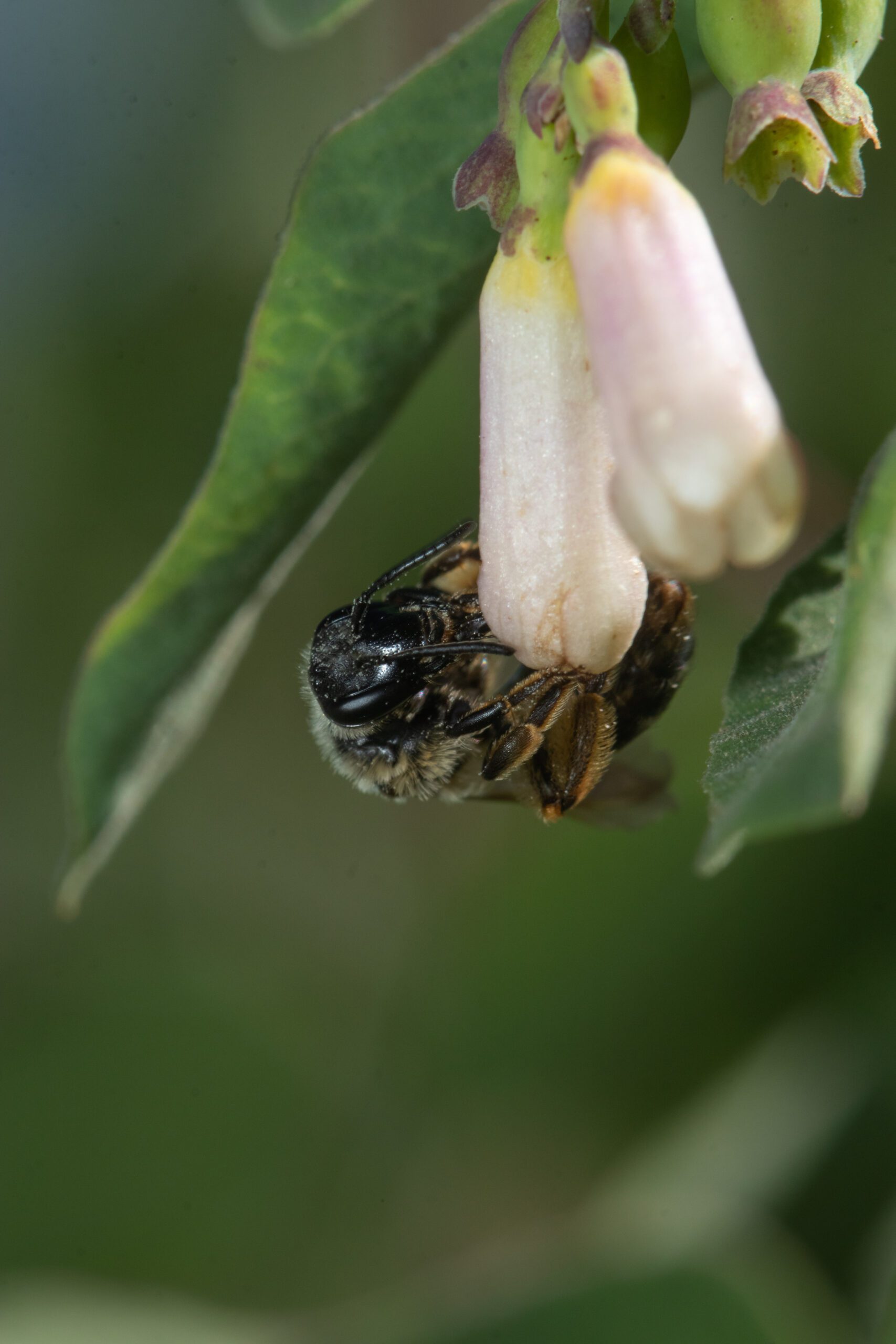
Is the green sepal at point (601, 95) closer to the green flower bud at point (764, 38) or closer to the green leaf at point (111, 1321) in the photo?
the green flower bud at point (764, 38)

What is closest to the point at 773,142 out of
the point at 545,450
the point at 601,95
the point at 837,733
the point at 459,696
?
the point at 601,95

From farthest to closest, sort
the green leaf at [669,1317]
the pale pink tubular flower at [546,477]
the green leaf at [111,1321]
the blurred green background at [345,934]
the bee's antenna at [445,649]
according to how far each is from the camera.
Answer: the green leaf at [111,1321]
the blurred green background at [345,934]
the green leaf at [669,1317]
the bee's antenna at [445,649]
the pale pink tubular flower at [546,477]

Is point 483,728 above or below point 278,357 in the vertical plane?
below

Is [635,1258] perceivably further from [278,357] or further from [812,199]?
[812,199]

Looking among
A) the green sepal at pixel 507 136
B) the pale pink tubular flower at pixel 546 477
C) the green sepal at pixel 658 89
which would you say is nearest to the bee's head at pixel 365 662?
the pale pink tubular flower at pixel 546 477

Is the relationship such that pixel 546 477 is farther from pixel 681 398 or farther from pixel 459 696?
pixel 459 696

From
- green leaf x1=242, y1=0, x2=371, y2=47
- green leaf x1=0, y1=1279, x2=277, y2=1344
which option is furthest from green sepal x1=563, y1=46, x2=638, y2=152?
green leaf x1=0, y1=1279, x2=277, y2=1344

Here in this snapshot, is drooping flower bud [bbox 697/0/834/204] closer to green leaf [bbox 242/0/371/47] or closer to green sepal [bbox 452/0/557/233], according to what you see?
green sepal [bbox 452/0/557/233]

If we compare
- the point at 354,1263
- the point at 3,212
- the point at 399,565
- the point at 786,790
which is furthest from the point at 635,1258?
the point at 3,212
